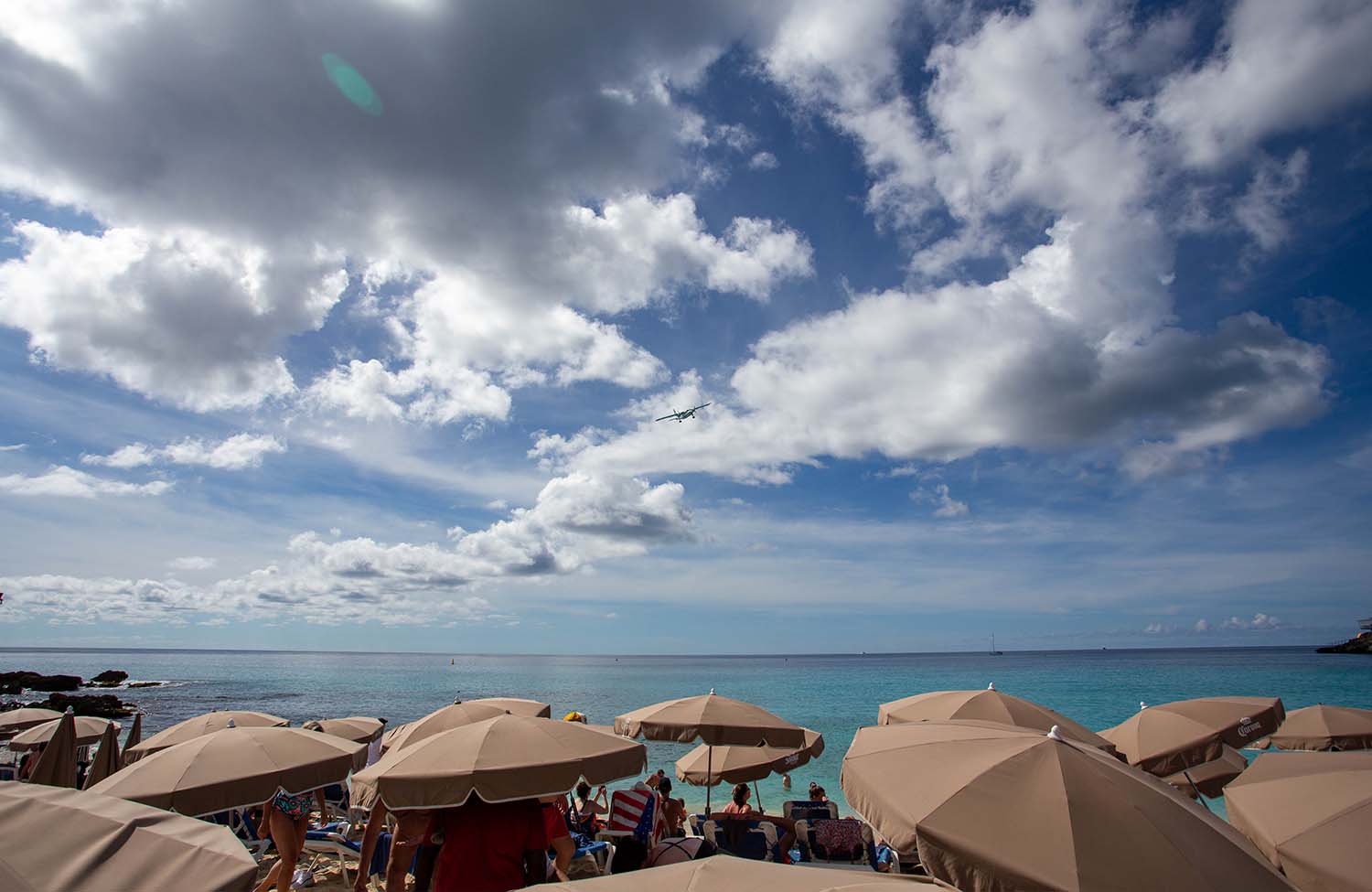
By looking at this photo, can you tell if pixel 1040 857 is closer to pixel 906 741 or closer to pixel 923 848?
pixel 923 848

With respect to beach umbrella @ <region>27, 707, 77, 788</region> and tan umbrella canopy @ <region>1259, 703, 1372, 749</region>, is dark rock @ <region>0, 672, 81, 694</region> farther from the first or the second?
tan umbrella canopy @ <region>1259, 703, 1372, 749</region>

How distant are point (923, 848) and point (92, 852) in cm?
368

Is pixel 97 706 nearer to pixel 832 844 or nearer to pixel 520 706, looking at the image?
pixel 520 706

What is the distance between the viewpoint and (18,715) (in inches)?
648

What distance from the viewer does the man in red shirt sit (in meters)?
4.97

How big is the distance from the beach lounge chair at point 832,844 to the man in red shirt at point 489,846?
166 inches

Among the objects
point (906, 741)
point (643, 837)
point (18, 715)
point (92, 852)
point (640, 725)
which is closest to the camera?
point (92, 852)

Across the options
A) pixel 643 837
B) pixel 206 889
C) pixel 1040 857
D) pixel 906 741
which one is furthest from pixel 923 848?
pixel 643 837

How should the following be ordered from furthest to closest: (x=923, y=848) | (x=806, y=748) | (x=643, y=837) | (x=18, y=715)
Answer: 1. (x=18, y=715)
2. (x=806, y=748)
3. (x=643, y=837)
4. (x=923, y=848)

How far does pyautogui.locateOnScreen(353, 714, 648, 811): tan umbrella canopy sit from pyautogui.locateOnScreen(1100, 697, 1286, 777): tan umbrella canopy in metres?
6.98

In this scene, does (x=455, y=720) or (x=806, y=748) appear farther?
(x=806, y=748)

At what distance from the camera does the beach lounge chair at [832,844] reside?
8328 millimetres

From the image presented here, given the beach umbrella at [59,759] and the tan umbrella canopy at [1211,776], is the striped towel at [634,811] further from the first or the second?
the beach umbrella at [59,759]

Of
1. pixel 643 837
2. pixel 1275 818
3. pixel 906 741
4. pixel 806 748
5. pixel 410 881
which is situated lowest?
pixel 410 881
